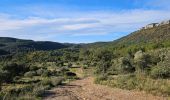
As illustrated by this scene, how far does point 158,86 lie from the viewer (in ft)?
84.8

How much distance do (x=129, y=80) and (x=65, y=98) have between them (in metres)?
8.23

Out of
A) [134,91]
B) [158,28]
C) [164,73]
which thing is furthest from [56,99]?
[158,28]

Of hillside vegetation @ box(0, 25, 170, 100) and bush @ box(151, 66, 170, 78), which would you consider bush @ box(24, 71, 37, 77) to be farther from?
bush @ box(151, 66, 170, 78)

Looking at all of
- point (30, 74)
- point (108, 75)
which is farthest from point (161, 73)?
point (30, 74)

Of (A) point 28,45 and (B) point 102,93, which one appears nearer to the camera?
(B) point 102,93

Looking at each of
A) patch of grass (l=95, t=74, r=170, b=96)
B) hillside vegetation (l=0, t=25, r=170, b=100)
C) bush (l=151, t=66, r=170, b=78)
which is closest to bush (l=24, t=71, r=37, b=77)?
hillside vegetation (l=0, t=25, r=170, b=100)

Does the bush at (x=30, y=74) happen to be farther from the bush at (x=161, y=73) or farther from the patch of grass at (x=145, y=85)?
the bush at (x=161, y=73)

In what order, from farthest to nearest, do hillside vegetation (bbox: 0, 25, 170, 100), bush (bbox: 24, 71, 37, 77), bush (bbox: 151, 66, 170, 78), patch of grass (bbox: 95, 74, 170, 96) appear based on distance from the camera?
bush (bbox: 24, 71, 37, 77), bush (bbox: 151, 66, 170, 78), hillside vegetation (bbox: 0, 25, 170, 100), patch of grass (bbox: 95, 74, 170, 96)

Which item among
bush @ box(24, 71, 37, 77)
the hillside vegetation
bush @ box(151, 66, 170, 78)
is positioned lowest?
bush @ box(24, 71, 37, 77)

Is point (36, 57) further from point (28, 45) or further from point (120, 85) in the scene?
point (120, 85)

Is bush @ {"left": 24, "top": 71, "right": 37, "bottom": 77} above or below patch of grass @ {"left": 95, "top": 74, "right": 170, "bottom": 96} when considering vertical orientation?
below

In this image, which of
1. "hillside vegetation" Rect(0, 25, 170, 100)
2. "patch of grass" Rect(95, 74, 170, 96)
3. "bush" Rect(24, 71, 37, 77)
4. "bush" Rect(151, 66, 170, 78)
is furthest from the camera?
"bush" Rect(24, 71, 37, 77)

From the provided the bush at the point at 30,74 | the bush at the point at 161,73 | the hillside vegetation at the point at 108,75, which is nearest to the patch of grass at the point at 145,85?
the hillside vegetation at the point at 108,75

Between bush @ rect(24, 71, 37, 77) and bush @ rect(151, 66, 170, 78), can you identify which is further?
bush @ rect(24, 71, 37, 77)
